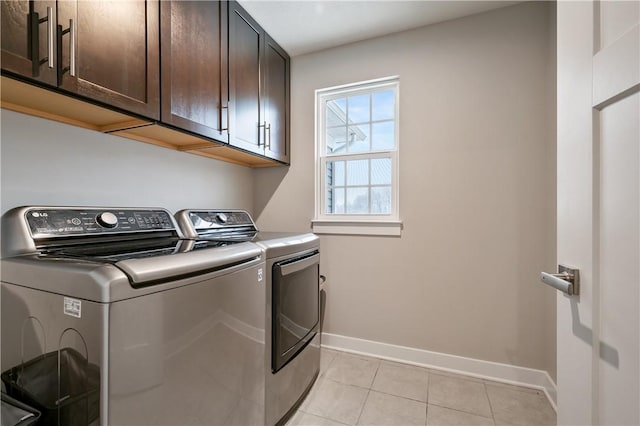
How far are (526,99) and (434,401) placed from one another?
2.05 meters

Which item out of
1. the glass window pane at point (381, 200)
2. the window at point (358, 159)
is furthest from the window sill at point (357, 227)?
the glass window pane at point (381, 200)

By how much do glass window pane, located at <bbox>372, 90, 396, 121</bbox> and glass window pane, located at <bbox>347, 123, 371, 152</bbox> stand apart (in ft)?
0.42

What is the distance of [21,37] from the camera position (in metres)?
0.85

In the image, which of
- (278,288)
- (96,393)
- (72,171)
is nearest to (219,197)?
(72,171)

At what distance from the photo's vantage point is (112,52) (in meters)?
1.09

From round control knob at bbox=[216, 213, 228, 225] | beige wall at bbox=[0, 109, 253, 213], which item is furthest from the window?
beige wall at bbox=[0, 109, 253, 213]

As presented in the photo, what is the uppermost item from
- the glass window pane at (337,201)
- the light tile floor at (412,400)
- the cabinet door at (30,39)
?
the cabinet door at (30,39)

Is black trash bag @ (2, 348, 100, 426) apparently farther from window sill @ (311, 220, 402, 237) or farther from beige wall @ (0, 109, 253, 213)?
window sill @ (311, 220, 402, 237)

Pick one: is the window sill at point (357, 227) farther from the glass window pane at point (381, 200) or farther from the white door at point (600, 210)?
the white door at point (600, 210)

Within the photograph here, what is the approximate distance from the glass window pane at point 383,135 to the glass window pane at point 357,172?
0.17m

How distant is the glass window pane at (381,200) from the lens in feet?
7.42

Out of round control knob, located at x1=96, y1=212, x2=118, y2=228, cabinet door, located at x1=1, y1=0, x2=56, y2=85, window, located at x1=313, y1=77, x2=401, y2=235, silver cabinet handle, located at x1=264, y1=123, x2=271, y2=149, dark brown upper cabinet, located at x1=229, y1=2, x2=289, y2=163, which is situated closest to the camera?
cabinet door, located at x1=1, y1=0, x2=56, y2=85

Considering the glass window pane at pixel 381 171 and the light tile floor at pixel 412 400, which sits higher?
the glass window pane at pixel 381 171

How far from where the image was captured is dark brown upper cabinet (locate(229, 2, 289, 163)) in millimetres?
1787
